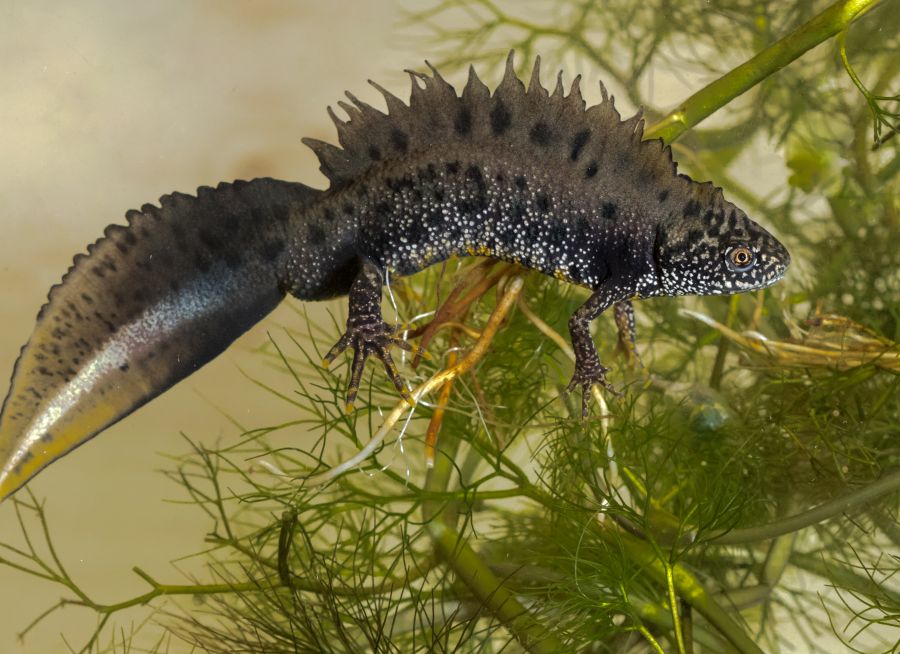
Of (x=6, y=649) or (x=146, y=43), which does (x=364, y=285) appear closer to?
(x=146, y=43)

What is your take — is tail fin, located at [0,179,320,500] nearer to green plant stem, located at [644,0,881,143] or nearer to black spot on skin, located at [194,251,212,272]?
black spot on skin, located at [194,251,212,272]

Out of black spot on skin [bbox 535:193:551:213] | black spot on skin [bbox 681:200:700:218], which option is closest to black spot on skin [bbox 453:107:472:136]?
black spot on skin [bbox 535:193:551:213]

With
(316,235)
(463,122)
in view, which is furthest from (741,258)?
(316,235)

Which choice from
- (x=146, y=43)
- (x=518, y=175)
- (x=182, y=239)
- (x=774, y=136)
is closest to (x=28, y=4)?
(x=146, y=43)

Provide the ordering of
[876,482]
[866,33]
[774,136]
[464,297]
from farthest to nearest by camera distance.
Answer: [774,136] < [866,33] < [464,297] < [876,482]

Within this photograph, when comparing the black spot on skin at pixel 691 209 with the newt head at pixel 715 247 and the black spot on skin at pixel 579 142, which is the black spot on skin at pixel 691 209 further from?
the black spot on skin at pixel 579 142
